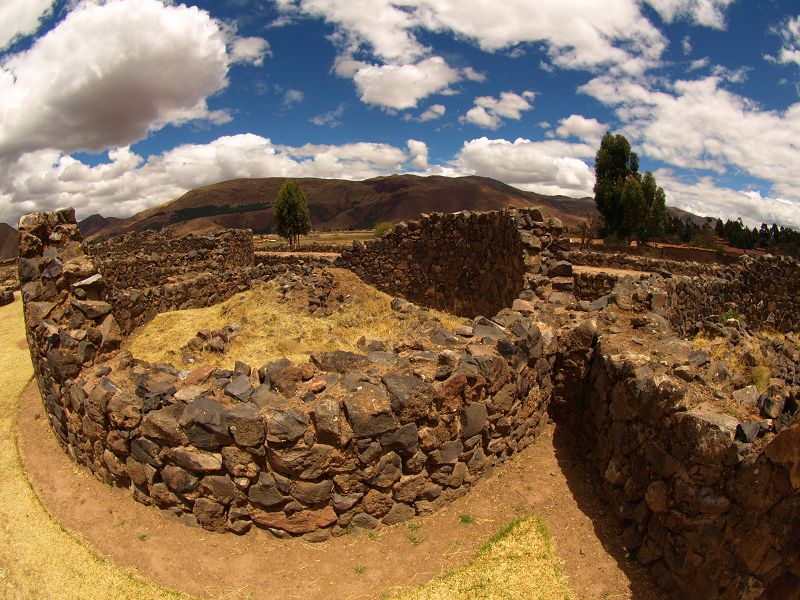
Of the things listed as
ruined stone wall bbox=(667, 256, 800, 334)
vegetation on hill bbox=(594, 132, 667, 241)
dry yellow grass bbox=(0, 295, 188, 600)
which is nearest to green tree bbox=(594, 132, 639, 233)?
vegetation on hill bbox=(594, 132, 667, 241)

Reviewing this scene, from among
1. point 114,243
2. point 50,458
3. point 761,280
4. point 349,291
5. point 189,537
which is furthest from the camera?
point 114,243

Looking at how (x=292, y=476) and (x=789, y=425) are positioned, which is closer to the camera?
(x=789, y=425)

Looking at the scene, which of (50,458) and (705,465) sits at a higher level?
(705,465)

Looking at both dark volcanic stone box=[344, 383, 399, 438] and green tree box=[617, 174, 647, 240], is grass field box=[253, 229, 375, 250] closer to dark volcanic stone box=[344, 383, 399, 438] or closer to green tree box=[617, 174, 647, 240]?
green tree box=[617, 174, 647, 240]

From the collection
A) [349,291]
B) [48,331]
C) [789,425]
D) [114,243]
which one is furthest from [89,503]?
[114,243]

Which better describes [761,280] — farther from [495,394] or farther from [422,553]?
[422,553]

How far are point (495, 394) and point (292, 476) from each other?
3142 mm

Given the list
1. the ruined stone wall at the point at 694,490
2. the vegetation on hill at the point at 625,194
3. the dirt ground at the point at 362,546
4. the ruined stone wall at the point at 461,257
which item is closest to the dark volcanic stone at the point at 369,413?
the dirt ground at the point at 362,546

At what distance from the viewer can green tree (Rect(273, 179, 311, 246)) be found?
6116cm

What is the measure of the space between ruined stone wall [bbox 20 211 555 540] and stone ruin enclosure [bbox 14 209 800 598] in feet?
0.09

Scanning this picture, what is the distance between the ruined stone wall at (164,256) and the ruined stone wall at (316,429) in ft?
41.9

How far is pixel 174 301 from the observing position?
18.2 meters

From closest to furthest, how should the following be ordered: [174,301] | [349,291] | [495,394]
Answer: [495,394], [174,301], [349,291]

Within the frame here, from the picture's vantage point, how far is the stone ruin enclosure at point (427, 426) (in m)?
4.99
